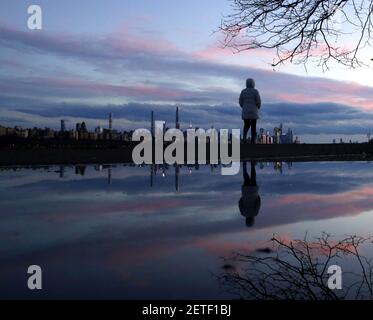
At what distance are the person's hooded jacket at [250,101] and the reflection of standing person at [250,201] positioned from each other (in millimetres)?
7085

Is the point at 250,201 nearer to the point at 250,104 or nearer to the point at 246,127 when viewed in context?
the point at 250,104

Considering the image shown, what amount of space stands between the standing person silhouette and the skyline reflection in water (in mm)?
6915

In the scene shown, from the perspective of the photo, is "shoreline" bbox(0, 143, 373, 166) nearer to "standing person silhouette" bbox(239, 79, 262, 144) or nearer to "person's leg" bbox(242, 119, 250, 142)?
"person's leg" bbox(242, 119, 250, 142)

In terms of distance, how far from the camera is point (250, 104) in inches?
667

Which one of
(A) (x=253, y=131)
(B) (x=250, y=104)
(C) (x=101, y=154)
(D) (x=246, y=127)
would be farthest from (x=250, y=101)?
(C) (x=101, y=154)

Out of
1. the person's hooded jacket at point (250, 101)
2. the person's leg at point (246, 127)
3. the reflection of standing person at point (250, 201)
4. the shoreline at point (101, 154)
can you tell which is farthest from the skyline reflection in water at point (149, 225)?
the person's leg at point (246, 127)

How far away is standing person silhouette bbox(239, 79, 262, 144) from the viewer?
16.9 metres

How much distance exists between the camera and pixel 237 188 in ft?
28.4

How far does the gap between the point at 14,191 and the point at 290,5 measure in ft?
15.7

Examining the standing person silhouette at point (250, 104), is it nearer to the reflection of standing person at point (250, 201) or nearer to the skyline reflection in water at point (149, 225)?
the skyline reflection in water at point (149, 225)

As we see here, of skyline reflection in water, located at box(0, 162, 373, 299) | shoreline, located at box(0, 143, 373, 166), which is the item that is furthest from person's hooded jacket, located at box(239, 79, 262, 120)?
skyline reflection in water, located at box(0, 162, 373, 299)

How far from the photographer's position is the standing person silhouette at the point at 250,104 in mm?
16922

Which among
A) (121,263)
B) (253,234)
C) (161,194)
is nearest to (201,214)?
(253,234)

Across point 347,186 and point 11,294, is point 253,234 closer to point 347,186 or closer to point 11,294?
point 11,294
